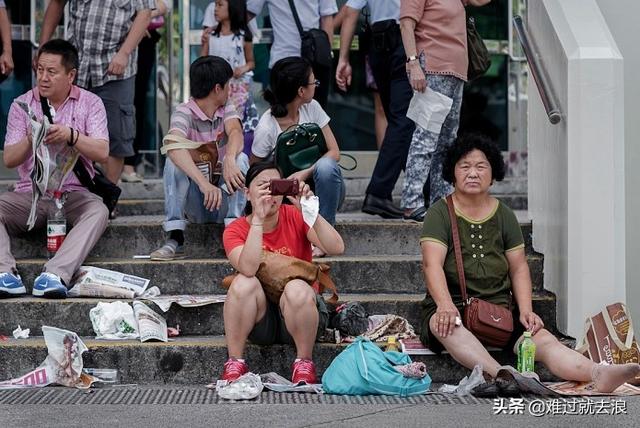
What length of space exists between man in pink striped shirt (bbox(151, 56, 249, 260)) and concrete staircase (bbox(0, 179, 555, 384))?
6.0 inches

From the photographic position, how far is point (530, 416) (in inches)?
220

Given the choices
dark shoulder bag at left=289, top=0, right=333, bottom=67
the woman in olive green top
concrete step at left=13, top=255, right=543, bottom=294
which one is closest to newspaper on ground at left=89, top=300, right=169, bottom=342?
concrete step at left=13, top=255, right=543, bottom=294

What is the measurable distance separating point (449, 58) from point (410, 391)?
2.47 meters

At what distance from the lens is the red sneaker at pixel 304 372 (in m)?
6.16

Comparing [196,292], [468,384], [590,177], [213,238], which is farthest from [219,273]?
[590,177]

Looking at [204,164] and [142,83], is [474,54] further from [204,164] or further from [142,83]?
[142,83]

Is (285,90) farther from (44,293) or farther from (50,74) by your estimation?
(44,293)

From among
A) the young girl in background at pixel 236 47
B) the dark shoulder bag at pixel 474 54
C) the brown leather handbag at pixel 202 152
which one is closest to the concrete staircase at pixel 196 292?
the brown leather handbag at pixel 202 152

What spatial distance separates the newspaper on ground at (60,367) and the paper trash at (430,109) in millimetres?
2583

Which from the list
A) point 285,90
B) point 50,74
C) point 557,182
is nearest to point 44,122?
point 50,74

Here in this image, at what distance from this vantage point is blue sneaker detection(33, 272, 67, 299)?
681 cm

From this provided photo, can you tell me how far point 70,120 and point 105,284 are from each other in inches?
41.1

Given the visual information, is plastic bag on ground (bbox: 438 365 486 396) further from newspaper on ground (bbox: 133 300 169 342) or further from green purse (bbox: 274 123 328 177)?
green purse (bbox: 274 123 328 177)

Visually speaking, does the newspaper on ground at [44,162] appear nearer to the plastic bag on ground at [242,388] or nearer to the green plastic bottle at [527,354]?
the plastic bag on ground at [242,388]
